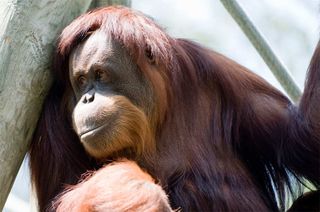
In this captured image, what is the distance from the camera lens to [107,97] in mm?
3912

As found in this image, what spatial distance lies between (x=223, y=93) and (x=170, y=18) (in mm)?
13264

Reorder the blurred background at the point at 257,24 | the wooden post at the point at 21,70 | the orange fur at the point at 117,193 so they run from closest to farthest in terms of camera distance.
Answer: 1. the orange fur at the point at 117,193
2. the wooden post at the point at 21,70
3. the blurred background at the point at 257,24

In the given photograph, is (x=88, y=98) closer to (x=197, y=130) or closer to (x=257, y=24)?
(x=197, y=130)

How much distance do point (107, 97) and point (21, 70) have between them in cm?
37

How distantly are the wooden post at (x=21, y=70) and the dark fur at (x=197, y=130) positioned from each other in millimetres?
82

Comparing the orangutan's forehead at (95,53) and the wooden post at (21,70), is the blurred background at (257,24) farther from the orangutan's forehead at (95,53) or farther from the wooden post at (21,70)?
the wooden post at (21,70)

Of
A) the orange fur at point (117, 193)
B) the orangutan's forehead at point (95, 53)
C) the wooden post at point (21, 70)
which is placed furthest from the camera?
the orangutan's forehead at point (95, 53)

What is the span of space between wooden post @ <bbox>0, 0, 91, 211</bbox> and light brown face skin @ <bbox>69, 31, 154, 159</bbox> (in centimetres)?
16

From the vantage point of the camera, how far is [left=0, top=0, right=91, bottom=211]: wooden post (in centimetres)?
374

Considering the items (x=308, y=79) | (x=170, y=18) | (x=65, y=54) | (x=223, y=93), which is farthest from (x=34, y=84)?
(x=170, y=18)

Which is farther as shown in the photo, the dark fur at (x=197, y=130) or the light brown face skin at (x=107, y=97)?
the dark fur at (x=197, y=130)

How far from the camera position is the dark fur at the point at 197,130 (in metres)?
4.02

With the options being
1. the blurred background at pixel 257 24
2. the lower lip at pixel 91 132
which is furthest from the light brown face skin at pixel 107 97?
the blurred background at pixel 257 24

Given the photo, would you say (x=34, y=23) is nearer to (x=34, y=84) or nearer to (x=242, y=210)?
(x=34, y=84)
